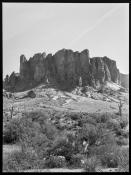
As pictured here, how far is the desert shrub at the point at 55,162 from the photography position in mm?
5914

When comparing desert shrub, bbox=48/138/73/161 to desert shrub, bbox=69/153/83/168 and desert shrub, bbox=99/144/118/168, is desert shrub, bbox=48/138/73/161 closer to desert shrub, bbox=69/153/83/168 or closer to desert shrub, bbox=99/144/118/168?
desert shrub, bbox=69/153/83/168

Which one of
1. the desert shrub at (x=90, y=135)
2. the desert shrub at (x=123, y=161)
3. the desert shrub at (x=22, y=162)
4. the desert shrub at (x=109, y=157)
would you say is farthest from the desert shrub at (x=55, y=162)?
the desert shrub at (x=90, y=135)

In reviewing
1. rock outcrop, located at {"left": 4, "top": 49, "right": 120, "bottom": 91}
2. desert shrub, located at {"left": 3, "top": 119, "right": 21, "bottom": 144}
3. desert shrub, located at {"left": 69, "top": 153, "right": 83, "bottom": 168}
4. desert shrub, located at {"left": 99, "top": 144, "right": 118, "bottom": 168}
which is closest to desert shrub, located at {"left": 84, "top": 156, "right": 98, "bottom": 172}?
desert shrub, located at {"left": 69, "top": 153, "right": 83, "bottom": 168}

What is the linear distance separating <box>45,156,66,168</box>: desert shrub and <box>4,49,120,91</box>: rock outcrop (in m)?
64.8

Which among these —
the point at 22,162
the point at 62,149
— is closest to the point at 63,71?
the point at 62,149

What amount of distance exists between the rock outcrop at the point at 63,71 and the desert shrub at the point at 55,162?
213 ft

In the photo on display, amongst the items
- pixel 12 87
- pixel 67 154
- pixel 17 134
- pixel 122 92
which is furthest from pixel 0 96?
pixel 12 87

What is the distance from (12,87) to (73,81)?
18.5 m

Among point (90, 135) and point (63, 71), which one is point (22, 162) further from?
point (63, 71)

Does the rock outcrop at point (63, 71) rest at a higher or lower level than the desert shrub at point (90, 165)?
higher

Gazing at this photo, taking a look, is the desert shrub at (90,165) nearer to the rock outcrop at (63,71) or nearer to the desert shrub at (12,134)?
the desert shrub at (12,134)

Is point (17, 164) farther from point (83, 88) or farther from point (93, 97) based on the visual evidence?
point (83, 88)

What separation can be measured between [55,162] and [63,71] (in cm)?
7406

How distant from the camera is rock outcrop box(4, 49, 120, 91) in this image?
246 ft
